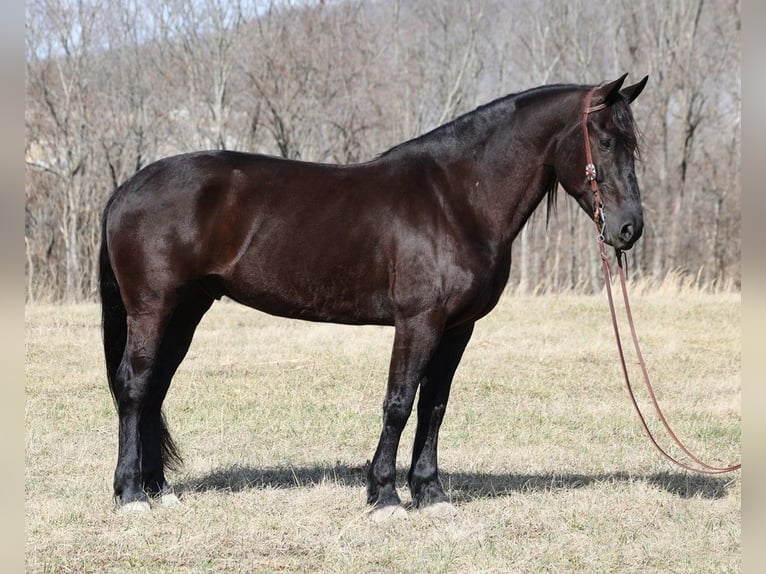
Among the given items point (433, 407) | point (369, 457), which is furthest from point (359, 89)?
point (433, 407)

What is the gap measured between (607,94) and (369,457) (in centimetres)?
322

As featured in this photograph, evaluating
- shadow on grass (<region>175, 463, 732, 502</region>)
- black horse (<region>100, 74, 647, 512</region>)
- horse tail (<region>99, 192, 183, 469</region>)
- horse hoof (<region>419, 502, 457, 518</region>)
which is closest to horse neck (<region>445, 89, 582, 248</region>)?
black horse (<region>100, 74, 647, 512</region>)

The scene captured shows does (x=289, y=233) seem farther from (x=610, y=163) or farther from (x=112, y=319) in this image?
(x=610, y=163)

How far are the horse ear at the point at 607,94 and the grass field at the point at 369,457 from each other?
234cm

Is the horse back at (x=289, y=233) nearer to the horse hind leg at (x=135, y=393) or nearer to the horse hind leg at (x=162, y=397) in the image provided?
the horse hind leg at (x=135, y=393)

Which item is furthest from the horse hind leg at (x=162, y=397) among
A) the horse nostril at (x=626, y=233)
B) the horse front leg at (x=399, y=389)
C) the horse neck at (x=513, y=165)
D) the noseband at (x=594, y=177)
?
the horse nostril at (x=626, y=233)

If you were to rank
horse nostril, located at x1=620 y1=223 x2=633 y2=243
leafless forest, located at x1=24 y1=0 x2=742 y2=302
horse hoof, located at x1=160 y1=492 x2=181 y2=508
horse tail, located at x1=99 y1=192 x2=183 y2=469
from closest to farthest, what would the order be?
1. horse nostril, located at x1=620 y1=223 x2=633 y2=243
2. horse hoof, located at x1=160 y1=492 x2=181 y2=508
3. horse tail, located at x1=99 y1=192 x2=183 y2=469
4. leafless forest, located at x1=24 y1=0 x2=742 y2=302

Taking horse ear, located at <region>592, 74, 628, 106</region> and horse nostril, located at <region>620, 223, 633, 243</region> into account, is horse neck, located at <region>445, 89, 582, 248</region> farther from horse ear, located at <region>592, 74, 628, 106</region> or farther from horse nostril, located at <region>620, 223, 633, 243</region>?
horse nostril, located at <region>620, 223, 633, 243</region>

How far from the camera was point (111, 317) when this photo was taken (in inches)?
210

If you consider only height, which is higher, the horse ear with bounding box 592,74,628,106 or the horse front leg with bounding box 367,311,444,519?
the horse ear with bounding box 592,74,628,106

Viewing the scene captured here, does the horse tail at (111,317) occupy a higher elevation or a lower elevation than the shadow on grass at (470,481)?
higher

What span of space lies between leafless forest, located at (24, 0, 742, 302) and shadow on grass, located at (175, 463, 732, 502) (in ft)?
52.4

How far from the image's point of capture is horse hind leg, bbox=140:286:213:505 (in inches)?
210

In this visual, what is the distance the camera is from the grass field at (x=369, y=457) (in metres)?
4.38
